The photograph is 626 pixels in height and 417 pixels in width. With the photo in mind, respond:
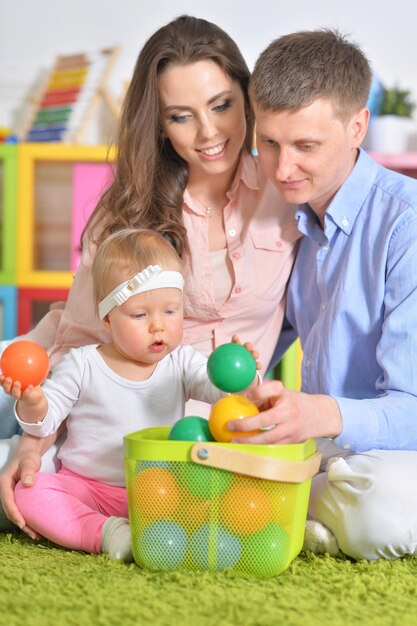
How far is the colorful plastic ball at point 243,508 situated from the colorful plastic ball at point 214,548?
2 cm

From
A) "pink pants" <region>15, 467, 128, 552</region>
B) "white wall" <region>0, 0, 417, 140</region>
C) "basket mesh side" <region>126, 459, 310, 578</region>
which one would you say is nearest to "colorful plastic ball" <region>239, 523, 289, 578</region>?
"basket mesh side" <region>126, 459, 310, 578</region>

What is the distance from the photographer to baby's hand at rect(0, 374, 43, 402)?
4.44ft

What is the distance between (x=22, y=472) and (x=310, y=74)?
836 millimetres

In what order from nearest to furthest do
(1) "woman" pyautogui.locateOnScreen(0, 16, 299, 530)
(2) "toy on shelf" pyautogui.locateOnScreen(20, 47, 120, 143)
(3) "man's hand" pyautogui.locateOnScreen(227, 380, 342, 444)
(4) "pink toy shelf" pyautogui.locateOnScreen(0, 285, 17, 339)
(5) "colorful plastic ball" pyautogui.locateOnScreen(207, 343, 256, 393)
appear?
(3) "man's hand" pyautogui.locateOnScreen(227, 380, 342, 444)
(5) "colorful plastic ball" pyautogui.locateOnScreen(207, 343, 256, 393)
(1) "woman" pyautogui.locateOnScreen(0, 16, 299, 530)
(4) "pink toy shelf" pyautogui.locateOnScreen(0, 285, 17, 339)
(2) "toy on shelf" pyautogui.locateOnScreen(20, 47, 120, 143)

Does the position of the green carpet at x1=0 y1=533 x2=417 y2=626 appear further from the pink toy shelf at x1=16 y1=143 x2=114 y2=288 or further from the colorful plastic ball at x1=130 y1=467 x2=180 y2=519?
the pink toy shelf at x1=16 y1=143 x2=114 y2=288

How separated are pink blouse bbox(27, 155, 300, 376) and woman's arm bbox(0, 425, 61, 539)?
28 cm

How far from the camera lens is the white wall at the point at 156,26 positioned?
11.2ft

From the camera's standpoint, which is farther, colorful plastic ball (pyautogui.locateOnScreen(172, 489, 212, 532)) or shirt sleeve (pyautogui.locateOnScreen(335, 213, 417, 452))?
shirt sleeve (pyautogui.locateOnScreen(335, 213, 417, 452))

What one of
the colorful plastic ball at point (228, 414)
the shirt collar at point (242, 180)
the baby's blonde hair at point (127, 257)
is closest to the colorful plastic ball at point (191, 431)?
the colorful plastic ball at point (228, 414)

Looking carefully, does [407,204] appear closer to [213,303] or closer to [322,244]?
[322,244]

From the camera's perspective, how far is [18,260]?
3094mm

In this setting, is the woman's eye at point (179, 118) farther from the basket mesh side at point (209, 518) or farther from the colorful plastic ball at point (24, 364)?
the basket mesh side at point (209, 518)

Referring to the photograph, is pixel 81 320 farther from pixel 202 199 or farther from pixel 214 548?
pixel 214 548

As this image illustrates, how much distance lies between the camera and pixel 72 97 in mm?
3389
